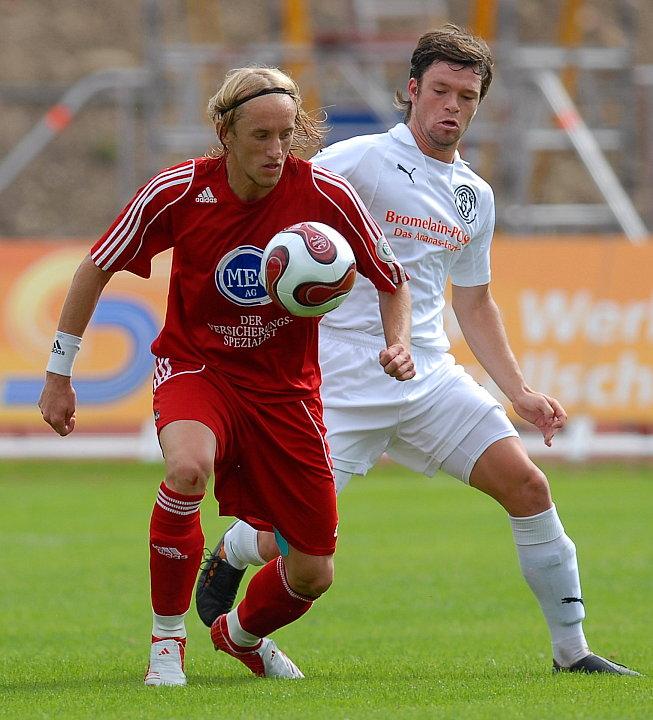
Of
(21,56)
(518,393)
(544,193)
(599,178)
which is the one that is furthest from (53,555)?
(21,56)

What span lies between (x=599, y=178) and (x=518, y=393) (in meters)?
13.9

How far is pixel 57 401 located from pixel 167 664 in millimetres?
1043

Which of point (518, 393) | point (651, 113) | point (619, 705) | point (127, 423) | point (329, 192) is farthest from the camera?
point (651, 113)

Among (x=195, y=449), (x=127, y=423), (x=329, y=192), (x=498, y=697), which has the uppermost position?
(x=329, y=192)

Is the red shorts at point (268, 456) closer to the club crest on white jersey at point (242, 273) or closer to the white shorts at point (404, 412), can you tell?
the club crest on white jersey at point (242, 273)

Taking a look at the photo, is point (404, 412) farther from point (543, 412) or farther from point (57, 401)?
point (57, 401)

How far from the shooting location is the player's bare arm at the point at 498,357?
6066 millimetres

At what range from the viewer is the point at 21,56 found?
112ft

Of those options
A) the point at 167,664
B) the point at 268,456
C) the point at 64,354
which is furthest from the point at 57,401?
the point at 167,664

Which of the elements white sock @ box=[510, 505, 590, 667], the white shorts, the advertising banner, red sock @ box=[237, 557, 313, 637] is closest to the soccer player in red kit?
red sock @ box=[237, 557, 313, 637]

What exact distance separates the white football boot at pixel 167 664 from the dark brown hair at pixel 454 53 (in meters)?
2.47

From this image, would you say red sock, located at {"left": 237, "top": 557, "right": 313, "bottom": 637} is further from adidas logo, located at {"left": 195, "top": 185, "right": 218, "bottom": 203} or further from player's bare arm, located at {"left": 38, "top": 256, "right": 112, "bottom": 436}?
adidas logo, located at {"left": 195, "top": 185, "right": 218, "bottom": 203}

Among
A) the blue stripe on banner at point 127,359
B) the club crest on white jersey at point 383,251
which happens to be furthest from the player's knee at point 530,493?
the blue stripe on banner at point 127,359

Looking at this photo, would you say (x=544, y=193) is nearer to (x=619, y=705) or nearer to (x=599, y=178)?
(x=599, y=178)
